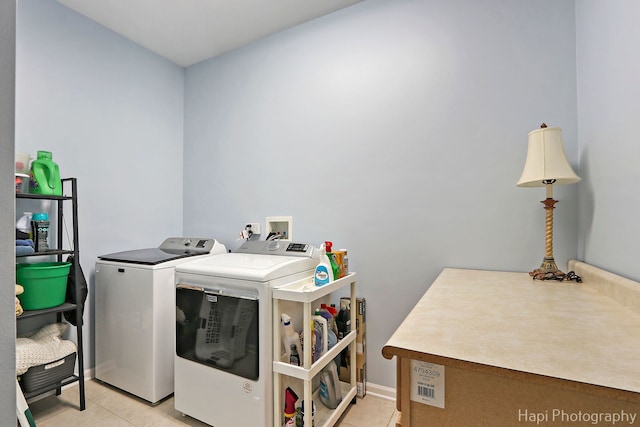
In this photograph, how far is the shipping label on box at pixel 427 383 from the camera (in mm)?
741

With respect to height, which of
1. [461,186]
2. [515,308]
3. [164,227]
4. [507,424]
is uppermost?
[461,186]

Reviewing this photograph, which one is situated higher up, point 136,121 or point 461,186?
point 136,121

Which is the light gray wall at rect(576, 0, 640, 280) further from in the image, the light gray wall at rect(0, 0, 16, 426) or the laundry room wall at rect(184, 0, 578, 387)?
the light gray wall at rect(0, 0, 16, 426)

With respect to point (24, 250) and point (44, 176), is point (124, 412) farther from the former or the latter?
point (44, 176)

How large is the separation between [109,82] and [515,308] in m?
3.18

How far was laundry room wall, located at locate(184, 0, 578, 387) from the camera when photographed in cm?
170

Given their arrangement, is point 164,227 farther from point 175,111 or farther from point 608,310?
point 608,310

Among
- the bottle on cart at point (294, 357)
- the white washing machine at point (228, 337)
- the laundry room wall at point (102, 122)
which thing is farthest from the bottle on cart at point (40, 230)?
the bottle on cart at point (294, 357)

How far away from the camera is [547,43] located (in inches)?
65.6

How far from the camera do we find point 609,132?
1.25 meters

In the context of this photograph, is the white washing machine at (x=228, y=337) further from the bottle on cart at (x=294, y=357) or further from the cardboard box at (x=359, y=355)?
the cardboard box at (x=359, y=355)

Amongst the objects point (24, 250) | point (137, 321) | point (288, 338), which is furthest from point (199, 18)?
point (288, 338)

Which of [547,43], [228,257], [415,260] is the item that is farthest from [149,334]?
[547,43]

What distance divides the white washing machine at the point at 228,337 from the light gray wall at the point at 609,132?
4.83 ft
